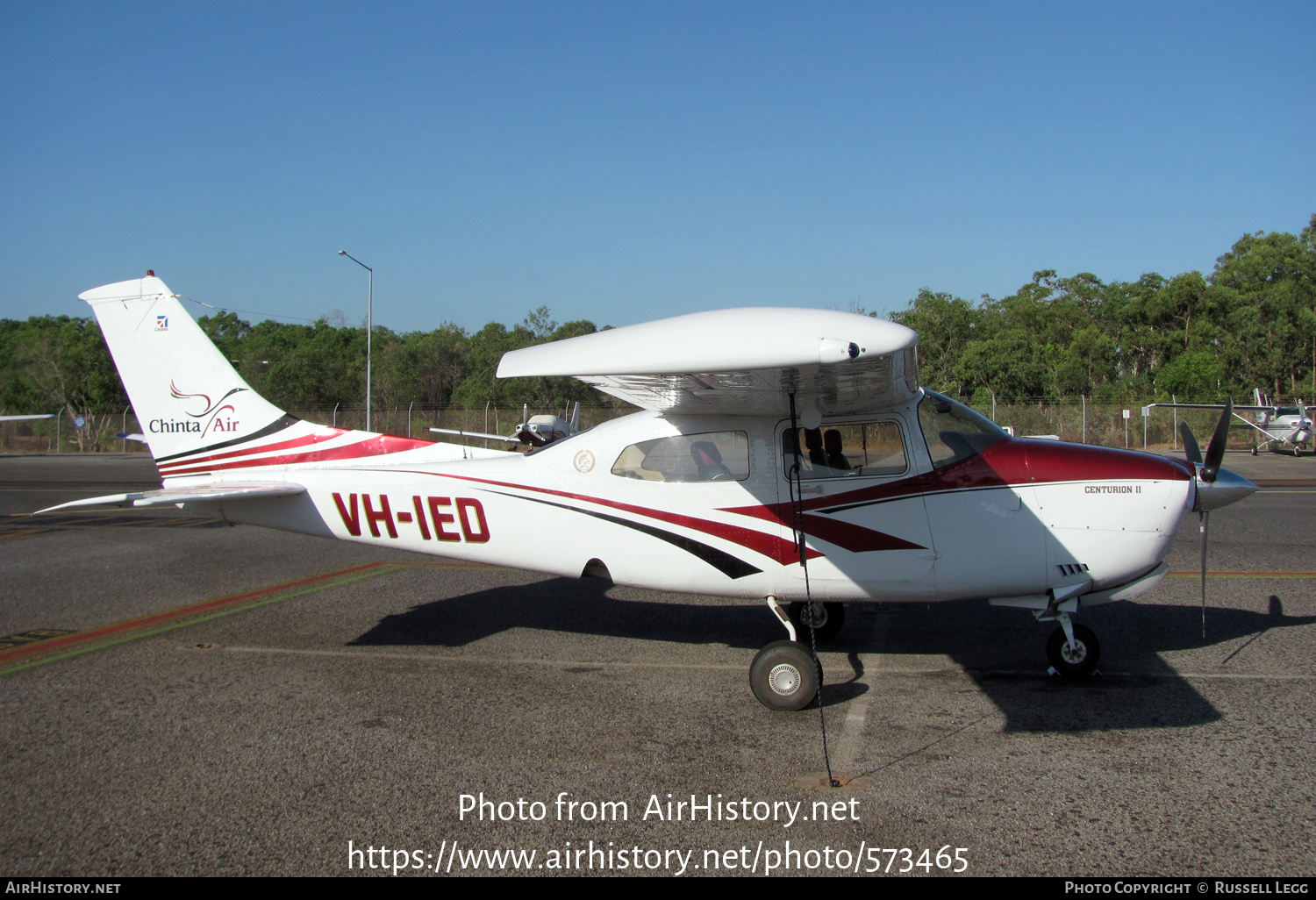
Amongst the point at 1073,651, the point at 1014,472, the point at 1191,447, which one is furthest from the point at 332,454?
the point at 1191,447

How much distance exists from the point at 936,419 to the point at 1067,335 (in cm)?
6072

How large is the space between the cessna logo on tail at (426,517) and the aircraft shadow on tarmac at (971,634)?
115cm

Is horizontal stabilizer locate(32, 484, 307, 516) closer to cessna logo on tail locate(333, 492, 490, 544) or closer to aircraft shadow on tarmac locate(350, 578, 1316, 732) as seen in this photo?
cessna logo on tail locate(333, 492, 490, 544)

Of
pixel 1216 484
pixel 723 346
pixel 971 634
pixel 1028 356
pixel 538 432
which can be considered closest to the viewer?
pixel 723 346

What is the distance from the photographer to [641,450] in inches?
241

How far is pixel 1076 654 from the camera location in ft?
18.6

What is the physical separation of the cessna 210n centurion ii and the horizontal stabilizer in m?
0.02

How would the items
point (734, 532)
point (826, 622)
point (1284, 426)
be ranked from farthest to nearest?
1. point (1284, 426)
2. point (826, 622)
3. point (734, 532)

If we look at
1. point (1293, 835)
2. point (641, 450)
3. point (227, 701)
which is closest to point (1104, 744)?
point (1293, 835)

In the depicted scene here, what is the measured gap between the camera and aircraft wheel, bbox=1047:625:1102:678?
18.5 ft

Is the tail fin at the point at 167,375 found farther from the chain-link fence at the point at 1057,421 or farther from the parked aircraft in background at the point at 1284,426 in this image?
the parked aircraft in background at the point at 1284,426

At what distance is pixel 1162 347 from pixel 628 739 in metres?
55.0

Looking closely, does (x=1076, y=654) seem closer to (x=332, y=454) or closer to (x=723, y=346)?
(x=723, y=346)

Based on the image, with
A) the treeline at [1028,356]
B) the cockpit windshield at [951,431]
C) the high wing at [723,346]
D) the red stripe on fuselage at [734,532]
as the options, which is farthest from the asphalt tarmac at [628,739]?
the treeline at [1028,356]
